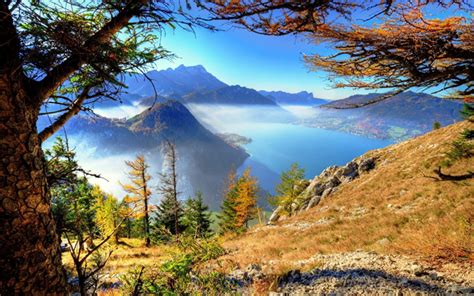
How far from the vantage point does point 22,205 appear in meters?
1.77

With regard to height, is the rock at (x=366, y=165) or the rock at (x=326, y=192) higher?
the rock at (x=366, y=165)

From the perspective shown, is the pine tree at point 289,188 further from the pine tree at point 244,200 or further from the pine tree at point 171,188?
the pine tree at point 171,188

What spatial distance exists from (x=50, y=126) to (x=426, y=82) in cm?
595

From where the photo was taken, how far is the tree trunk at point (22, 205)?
5.53 feet

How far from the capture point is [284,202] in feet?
104

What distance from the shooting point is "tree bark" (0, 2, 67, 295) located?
5.53 ft

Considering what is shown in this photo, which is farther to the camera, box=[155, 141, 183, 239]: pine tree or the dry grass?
box=[155, 141, 183, 239]: pine tree

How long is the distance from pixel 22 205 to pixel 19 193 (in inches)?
3.7

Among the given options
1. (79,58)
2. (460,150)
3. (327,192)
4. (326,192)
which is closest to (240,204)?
(326,192)

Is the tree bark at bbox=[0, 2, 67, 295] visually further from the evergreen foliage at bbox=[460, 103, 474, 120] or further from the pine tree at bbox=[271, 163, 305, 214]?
the pine tree at bbox=[271, 163, 305, 214]

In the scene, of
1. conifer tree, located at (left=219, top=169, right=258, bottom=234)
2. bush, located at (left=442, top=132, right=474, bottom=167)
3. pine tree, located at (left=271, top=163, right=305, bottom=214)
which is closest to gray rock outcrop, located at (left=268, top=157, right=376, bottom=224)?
pine tree, located at (left=271, top=163, right=305, bottom=214)

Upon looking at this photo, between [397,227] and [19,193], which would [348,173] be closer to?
[397,227]

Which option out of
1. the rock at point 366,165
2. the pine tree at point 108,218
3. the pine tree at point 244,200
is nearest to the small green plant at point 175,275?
the pine tree at point 108,218

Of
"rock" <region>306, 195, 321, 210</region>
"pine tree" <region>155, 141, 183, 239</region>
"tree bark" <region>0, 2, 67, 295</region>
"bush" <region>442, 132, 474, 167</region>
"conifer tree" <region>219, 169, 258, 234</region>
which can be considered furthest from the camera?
"conifer tree" <region>219, 169, 258, 234</region>
